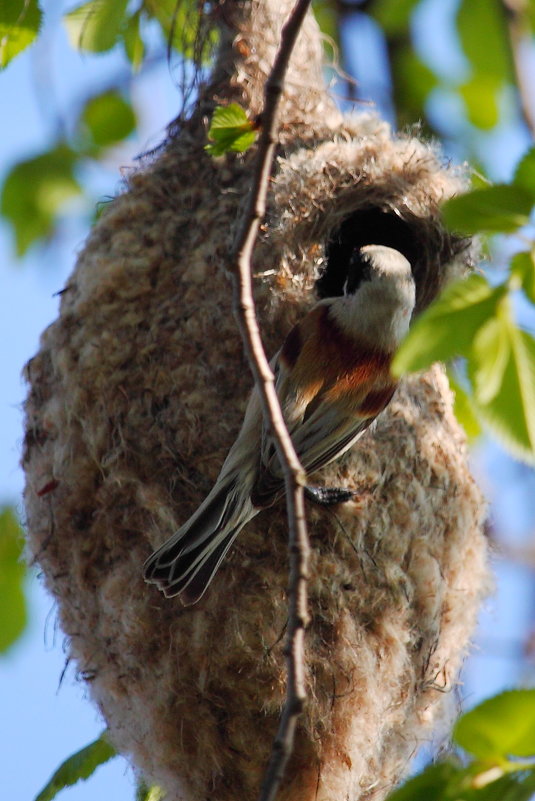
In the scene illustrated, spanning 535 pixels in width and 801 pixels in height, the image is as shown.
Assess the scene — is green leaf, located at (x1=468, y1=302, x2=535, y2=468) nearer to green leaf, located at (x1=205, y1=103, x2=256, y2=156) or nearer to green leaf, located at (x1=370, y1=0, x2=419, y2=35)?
green leaf, located at (x1=205, y1=103, x2=256, y2=156)

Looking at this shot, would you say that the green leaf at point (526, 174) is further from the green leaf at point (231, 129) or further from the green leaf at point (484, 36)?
the green leaf at point (484, 36)

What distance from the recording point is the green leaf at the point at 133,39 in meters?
3.52

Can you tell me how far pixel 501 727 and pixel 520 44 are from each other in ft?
7.05

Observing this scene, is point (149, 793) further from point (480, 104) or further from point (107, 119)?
point (480, 104)

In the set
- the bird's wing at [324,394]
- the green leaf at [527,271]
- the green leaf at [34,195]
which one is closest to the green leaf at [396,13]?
the bird's wing at [324,394]

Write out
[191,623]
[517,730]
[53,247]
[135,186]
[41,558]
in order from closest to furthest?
[517,730] → [191,623] → [41,558] → [135,186] → [53,247]

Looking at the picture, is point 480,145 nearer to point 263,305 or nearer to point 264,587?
point 263,305

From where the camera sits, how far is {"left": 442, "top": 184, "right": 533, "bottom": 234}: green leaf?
148 centimetres

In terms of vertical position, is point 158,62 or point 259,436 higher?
point 158,62

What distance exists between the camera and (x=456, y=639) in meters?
2.86

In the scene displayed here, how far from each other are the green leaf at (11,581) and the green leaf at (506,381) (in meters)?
1.98

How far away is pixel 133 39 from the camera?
353 cm

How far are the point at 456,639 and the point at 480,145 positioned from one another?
1.82m

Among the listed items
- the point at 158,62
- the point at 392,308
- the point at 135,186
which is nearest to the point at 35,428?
the point at 135,186
